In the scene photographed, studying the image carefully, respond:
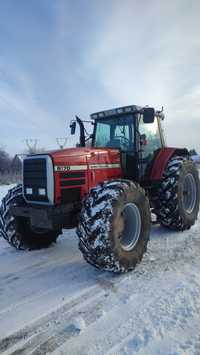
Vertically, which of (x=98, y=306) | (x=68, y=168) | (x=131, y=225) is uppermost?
(x=68, y=168)

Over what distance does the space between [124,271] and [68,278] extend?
720mm

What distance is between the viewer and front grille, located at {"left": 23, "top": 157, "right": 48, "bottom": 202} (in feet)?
13.1

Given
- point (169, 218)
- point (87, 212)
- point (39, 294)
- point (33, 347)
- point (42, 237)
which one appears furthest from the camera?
point (169, 218)

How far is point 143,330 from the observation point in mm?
2564

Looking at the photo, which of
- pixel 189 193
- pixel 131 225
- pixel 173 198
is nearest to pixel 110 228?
pixel 131 225

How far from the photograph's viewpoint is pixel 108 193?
369 centimetres

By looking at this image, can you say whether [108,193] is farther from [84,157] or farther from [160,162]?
[160,162]

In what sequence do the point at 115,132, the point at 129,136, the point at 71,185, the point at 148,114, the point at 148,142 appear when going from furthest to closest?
1. the point at 148,142
2. the point at 115,132
3. the point at 129,136
4. the point at 148,114
5. the point at 71,185

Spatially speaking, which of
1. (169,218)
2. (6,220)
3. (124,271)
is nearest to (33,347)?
(124,271)

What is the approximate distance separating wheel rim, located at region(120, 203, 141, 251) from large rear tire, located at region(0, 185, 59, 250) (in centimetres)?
149

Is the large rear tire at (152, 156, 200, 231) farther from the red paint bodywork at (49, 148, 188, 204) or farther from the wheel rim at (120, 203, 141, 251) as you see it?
the wheel rim at (120, 203, 141, 251)

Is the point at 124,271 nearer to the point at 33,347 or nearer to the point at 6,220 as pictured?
the point at 33,347

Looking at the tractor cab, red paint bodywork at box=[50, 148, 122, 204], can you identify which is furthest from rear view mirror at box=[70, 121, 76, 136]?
red paint bodywork at box=[50, 148, 122, 204]

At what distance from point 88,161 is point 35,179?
0.81 metres
